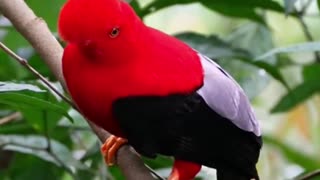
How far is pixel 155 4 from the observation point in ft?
5.07

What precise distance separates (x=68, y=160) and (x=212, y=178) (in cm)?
27

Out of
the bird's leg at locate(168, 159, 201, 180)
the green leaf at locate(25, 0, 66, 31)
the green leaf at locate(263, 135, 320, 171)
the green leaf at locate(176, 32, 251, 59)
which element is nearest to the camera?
the bird's leg at locate(168, 159, 201, 180)

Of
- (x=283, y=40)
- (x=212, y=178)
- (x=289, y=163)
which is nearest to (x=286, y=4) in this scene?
(x=212, y=178)

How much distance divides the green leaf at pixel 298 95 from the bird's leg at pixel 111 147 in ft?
1.50

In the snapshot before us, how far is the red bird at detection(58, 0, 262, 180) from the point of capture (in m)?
1.00

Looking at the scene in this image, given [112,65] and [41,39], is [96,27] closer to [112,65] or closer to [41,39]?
[112,65]

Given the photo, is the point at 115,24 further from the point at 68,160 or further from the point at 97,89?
the point at 68,160

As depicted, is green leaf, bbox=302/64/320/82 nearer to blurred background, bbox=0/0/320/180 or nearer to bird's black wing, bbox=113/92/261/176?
blurred background, bbox=0/0/320/180

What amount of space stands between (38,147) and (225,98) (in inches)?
18.5

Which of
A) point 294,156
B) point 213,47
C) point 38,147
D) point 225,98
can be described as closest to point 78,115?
point 38,147

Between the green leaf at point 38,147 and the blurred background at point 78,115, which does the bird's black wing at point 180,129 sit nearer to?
the blurred background at point 78,115

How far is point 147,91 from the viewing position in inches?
39.7

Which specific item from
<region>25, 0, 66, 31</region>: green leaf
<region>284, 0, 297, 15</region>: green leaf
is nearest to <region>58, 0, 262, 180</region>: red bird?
<region>284, 0, 297, 15</region>: green leaf

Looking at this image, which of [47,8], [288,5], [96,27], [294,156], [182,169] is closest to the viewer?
[96,27]
